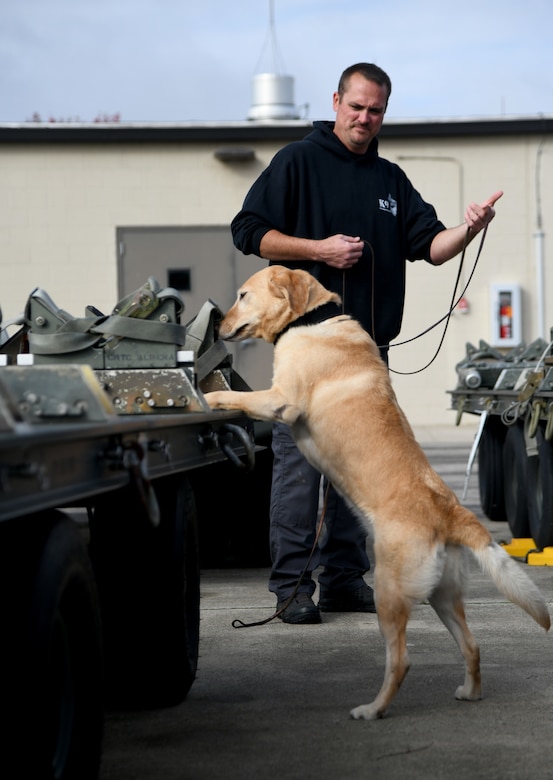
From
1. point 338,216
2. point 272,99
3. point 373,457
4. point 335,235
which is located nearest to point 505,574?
point 373,457

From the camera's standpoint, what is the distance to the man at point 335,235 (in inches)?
227

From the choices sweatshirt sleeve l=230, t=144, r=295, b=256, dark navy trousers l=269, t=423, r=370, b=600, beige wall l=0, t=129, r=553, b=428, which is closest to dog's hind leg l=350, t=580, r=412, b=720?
dark navy trousers l=269, t=423, r=370, b=600

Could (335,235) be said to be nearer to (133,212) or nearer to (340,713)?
(340,713)

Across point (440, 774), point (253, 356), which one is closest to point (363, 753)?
point (440, 774)

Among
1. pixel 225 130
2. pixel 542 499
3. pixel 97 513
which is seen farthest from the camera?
pixel 225 130

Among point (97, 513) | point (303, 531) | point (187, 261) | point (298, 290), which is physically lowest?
point (303, 531)

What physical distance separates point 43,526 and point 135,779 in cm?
100

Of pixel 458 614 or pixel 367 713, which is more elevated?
pixel 458 614

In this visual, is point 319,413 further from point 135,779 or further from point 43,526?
point 43,526

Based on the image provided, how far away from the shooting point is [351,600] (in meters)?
5.96

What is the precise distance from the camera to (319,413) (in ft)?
15.7

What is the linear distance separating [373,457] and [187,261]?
16007mm

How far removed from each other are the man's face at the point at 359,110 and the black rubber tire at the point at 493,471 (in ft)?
14.1

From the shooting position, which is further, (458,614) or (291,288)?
(291,288)
